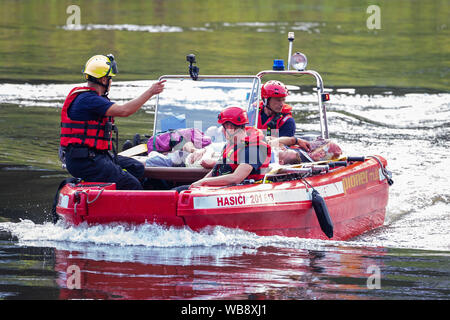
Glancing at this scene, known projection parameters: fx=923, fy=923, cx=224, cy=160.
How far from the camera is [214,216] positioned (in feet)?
26.3

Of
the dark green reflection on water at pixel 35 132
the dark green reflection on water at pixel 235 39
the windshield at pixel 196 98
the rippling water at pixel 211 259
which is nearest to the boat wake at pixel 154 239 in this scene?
the rippling water at pixel 211 259

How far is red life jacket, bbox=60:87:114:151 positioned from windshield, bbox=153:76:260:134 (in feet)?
6.21

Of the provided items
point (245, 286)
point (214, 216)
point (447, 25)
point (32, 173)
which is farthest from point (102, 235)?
point (447, 25)

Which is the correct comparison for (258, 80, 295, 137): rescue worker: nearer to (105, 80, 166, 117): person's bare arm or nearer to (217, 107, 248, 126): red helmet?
(217, 107, 248, 126): red helmet

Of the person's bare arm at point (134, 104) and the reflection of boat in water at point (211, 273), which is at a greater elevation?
the person's bare arm at point (134, 104)

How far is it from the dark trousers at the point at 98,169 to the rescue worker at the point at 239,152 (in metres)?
0.69

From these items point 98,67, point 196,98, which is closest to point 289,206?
point 98,67

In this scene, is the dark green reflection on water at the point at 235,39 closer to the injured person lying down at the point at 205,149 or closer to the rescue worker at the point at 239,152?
the injured person lying down at the point at 205,149

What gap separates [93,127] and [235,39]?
23.5m

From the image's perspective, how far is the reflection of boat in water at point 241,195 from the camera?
7957mm

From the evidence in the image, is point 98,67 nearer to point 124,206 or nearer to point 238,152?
point 124,206

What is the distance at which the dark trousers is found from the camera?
27.8 ft

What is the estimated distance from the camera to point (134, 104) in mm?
8227

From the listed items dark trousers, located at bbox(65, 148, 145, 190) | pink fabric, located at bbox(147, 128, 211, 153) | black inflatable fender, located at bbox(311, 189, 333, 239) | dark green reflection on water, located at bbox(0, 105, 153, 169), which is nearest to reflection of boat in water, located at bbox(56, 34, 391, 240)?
black inflatable fender, located at bbox(311, 189, 333, 239)
